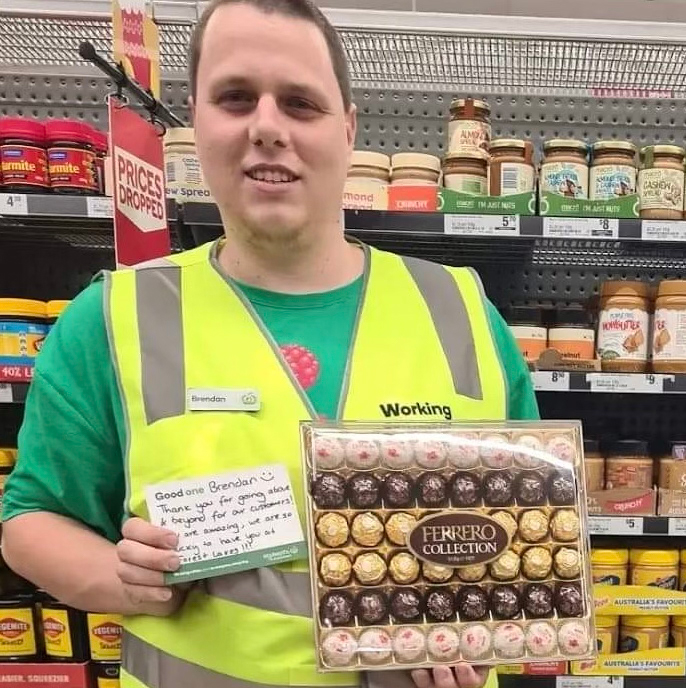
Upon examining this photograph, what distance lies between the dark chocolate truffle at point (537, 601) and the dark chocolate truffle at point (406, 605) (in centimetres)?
13

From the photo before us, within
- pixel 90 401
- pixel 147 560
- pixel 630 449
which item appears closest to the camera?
pixel 147 560

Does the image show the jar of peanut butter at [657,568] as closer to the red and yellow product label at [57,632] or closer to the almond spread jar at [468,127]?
the almond spread jar at [468,127]

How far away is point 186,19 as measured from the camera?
196cm

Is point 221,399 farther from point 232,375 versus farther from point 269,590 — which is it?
point 269,590

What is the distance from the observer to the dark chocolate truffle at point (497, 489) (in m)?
0.83

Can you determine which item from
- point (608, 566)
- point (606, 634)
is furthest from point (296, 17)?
point (606, 634)

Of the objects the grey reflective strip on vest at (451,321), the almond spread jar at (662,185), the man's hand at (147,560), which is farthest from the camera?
the almond spread jar at (662,185)

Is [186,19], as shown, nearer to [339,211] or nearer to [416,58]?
[416,58]

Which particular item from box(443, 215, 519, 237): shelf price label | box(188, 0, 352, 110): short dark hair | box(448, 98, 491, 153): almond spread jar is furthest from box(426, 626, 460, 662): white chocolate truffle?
box(448, 98, 491, 153): almond spread jar

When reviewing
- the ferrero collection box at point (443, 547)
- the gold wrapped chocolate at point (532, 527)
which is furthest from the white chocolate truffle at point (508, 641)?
the gold wrapped chocolate at point (532, 527)

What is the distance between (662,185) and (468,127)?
0.50m

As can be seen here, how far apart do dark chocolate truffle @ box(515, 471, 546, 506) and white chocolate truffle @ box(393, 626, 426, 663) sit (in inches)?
8.1

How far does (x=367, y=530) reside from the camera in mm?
801

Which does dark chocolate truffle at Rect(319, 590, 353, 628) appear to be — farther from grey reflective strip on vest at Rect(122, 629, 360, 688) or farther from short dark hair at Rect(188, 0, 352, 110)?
short dark hair at Rect(188, 0, 352, 110)
